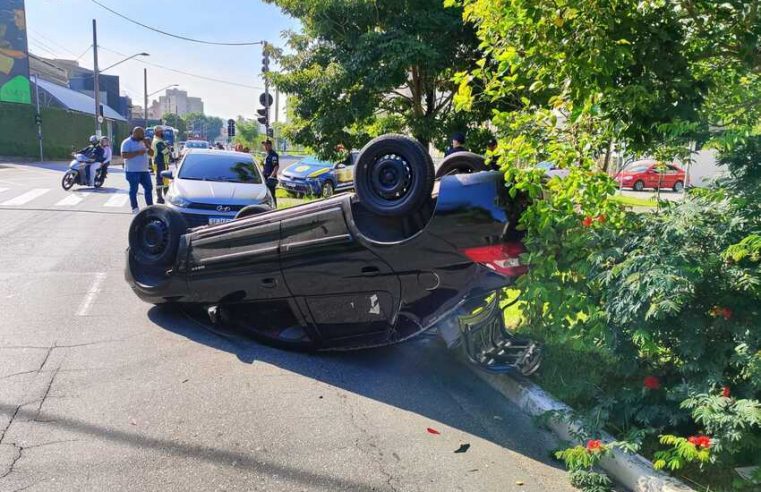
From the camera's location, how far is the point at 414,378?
4.63 m

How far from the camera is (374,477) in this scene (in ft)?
10.5

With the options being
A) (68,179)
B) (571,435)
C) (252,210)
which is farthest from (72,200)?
(571,435)

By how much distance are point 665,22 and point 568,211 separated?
127 centimetres

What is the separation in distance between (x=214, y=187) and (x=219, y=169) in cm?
95

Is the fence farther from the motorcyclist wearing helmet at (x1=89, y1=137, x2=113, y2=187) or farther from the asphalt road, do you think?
the asphalt road

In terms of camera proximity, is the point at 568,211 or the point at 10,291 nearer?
the point at 568,211

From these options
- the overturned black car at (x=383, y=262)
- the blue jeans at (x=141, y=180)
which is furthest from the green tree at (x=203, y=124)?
the overturned black car at (x=383, y=262)

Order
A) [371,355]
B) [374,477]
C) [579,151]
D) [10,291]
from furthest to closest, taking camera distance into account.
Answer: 1. [10,291]
2. [371,355]
3. [579,151]
4. [374,477]

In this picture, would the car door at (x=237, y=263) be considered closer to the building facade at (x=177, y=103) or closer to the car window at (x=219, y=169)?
the car window at (x=219, y=169)

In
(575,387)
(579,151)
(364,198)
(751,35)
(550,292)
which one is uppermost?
(751,35)

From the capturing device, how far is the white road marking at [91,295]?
5902mm

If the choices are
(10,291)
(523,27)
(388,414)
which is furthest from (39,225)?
(523,27)

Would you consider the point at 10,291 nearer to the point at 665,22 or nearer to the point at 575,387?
the point at 575,387

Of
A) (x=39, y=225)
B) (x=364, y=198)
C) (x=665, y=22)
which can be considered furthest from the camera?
(x=39, y=225)
